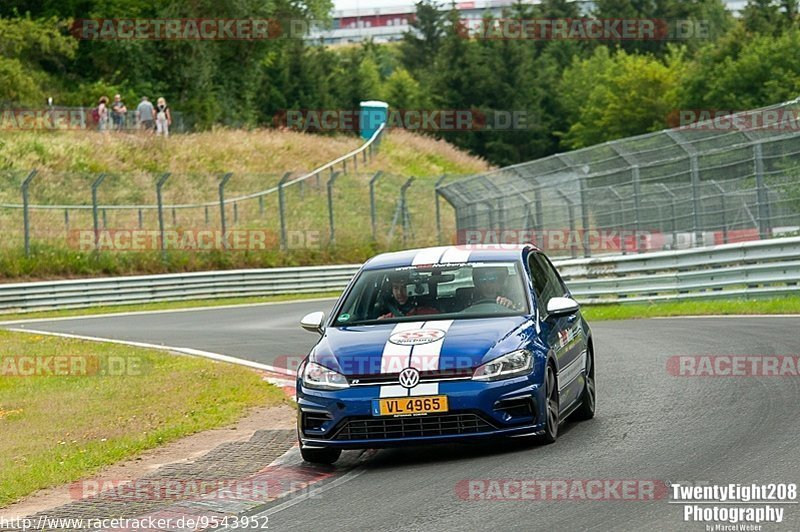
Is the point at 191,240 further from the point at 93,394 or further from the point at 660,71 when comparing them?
the point at 660,71

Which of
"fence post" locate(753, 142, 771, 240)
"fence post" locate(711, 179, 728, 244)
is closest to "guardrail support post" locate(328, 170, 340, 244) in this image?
"fence post" locate(711, 179, 728, 244)

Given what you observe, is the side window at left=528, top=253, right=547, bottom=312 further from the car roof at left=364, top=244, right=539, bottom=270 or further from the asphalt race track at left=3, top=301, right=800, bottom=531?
the asphalt race track at left=3, top=301, right=800, bottom=531

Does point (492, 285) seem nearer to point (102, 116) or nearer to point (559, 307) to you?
point (559, 307)

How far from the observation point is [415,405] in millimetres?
9000

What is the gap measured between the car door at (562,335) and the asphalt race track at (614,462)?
340 millimetres

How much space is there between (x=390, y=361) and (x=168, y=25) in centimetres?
5490

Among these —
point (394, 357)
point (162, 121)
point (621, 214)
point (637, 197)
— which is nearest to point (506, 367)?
point (394, 357)

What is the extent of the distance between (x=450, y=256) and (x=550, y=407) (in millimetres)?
1771

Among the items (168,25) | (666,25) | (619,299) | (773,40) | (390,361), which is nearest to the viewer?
(390,361)

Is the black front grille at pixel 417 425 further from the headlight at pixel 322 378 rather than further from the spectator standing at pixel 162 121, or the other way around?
the spectator standing at pixel 162 121

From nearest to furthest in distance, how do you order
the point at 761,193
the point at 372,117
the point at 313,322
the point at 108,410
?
1. the point at 313,322
2. the point at 108,410
3. the point at 761,193
4. the point at 372,117

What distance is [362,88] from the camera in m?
A: 97.7

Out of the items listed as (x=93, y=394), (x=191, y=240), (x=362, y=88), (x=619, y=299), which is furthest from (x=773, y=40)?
(x=93, y=394)

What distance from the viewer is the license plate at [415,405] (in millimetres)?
9000
